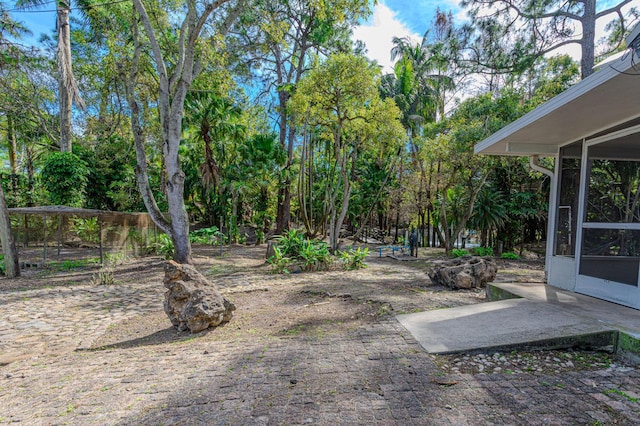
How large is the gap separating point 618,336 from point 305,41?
1613 centimetres

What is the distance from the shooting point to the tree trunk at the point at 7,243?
7043 mm

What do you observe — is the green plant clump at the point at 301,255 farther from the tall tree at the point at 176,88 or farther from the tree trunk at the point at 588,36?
the tree trunk at the point at 588,36

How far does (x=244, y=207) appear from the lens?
19.1 meters

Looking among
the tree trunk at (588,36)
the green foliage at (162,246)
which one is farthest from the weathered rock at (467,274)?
the green foliage at (162,246)

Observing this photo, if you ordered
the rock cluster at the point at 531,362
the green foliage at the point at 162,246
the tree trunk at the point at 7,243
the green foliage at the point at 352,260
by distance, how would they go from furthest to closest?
1. the green foliage at the point at 162,246
2. the green foliage at the point at 352,260
3. the tree trunk at the point at 7,243
4. the rock cluster at the point at 531,362

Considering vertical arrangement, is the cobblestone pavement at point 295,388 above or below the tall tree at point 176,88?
below

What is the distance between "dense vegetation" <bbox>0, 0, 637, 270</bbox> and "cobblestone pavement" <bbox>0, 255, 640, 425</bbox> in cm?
566

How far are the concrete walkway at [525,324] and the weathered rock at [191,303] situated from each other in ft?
7.67

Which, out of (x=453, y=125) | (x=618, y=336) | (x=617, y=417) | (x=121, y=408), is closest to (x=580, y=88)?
(x=618, y=336)

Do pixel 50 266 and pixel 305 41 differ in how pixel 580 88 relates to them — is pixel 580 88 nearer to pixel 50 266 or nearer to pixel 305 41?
pixel 50 266

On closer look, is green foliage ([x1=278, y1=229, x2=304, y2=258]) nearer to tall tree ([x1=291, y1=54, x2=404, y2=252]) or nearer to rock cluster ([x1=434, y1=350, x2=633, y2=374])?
tall tree ([x1=291, y1=54, x2=404, y2=252])

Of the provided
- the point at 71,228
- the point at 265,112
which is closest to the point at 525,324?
the point at 71,228

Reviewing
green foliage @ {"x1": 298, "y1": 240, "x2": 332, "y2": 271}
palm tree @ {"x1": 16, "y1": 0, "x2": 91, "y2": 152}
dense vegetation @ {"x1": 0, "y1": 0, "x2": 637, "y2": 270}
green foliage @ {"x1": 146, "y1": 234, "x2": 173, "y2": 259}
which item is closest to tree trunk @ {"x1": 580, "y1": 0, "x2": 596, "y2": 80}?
dense vegetation @ {"x1": 0, "y1": 0, "x2": 637, "y2": 270}

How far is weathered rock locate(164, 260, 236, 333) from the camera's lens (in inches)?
155
